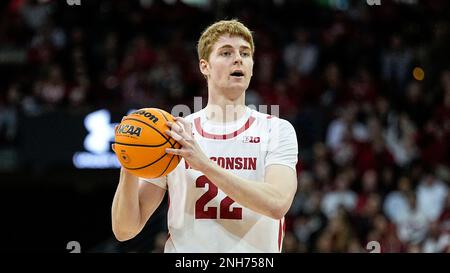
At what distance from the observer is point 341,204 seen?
1250cm

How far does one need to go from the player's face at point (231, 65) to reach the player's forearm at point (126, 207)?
0.87m

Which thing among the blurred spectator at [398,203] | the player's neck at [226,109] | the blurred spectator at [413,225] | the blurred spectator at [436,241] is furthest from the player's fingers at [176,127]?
the blurred spectator at [398,203]

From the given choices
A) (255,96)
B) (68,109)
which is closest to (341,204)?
(255,96)

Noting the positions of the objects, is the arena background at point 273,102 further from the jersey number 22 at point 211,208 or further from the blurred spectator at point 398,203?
the jersey number 22 at point 211,208

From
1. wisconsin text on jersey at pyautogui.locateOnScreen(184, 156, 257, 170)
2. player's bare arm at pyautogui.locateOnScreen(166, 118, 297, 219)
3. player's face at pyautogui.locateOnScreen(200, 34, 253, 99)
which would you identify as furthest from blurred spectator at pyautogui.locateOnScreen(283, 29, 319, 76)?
player's bare arm at pyautogui.locateOnScreen(166, 118, 297, 219)

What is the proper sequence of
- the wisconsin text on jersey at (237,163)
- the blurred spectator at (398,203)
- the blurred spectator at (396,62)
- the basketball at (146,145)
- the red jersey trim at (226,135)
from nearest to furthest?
1. the basketball at (146,145)
2. the wisconsin text on jersey at (237,163)
3. the red jersey trim at (226,135)
4. the blurred spectator at (398,203)
5. the blurred spectator at (396,62)

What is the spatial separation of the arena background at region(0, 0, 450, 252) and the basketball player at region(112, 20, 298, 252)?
615 centimetres

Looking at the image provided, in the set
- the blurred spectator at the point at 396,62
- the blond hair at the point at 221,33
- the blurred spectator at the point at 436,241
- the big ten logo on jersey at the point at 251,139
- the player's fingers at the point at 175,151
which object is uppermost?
the blurred spectator at the point at 396,62

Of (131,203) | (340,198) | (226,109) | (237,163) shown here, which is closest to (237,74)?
(226,109)

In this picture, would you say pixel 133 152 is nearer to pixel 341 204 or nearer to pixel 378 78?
pixel 341 204

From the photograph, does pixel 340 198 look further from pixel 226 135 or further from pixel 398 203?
pixel 226 135

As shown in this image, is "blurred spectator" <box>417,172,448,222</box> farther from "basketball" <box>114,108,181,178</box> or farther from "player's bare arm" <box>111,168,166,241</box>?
"basketball" <box>114,108,181,178</box>

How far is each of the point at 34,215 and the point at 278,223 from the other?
33.9 ft

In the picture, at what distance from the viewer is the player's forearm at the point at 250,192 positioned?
4.75 metres
